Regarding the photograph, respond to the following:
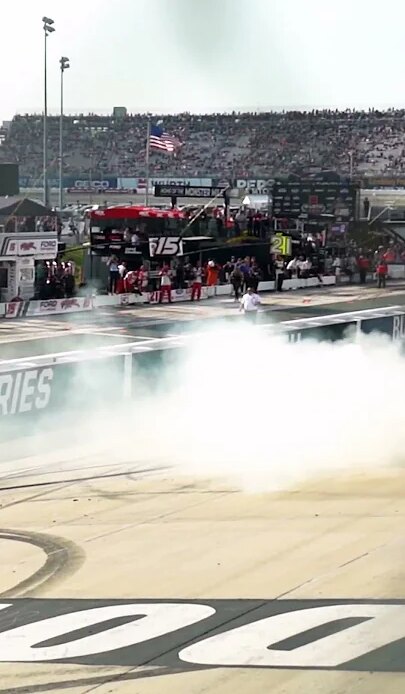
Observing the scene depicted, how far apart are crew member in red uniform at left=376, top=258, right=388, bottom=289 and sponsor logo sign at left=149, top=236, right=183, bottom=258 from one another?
7.20 metres

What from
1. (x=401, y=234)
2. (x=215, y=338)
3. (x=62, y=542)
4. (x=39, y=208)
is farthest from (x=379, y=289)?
(x=62, y=542)

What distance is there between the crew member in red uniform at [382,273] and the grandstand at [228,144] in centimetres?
2024

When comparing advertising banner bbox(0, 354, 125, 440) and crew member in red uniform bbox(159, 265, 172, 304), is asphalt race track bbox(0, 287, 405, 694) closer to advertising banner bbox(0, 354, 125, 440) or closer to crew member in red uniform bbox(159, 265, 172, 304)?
advertising banner bbox(0, 354, 125, 440)

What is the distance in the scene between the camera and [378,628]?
7031 mm

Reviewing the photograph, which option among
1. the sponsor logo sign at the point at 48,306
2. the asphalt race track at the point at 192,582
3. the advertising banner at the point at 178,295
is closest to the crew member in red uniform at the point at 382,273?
the advertising banner at the point at 178,295

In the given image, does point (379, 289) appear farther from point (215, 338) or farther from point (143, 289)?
point (215, 338)

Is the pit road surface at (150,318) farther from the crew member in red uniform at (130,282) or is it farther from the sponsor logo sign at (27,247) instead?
the sponsor logo sign at (27,247)

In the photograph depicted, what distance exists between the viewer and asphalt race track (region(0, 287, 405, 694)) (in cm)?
642

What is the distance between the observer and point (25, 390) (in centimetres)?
1510

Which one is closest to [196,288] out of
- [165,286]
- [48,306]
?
[165,286]

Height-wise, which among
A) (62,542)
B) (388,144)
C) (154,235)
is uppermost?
(388,144)

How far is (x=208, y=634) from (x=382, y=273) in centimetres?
3109

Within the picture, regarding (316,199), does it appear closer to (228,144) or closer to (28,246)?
(28,246)

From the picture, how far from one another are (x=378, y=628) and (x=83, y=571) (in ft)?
9.29
